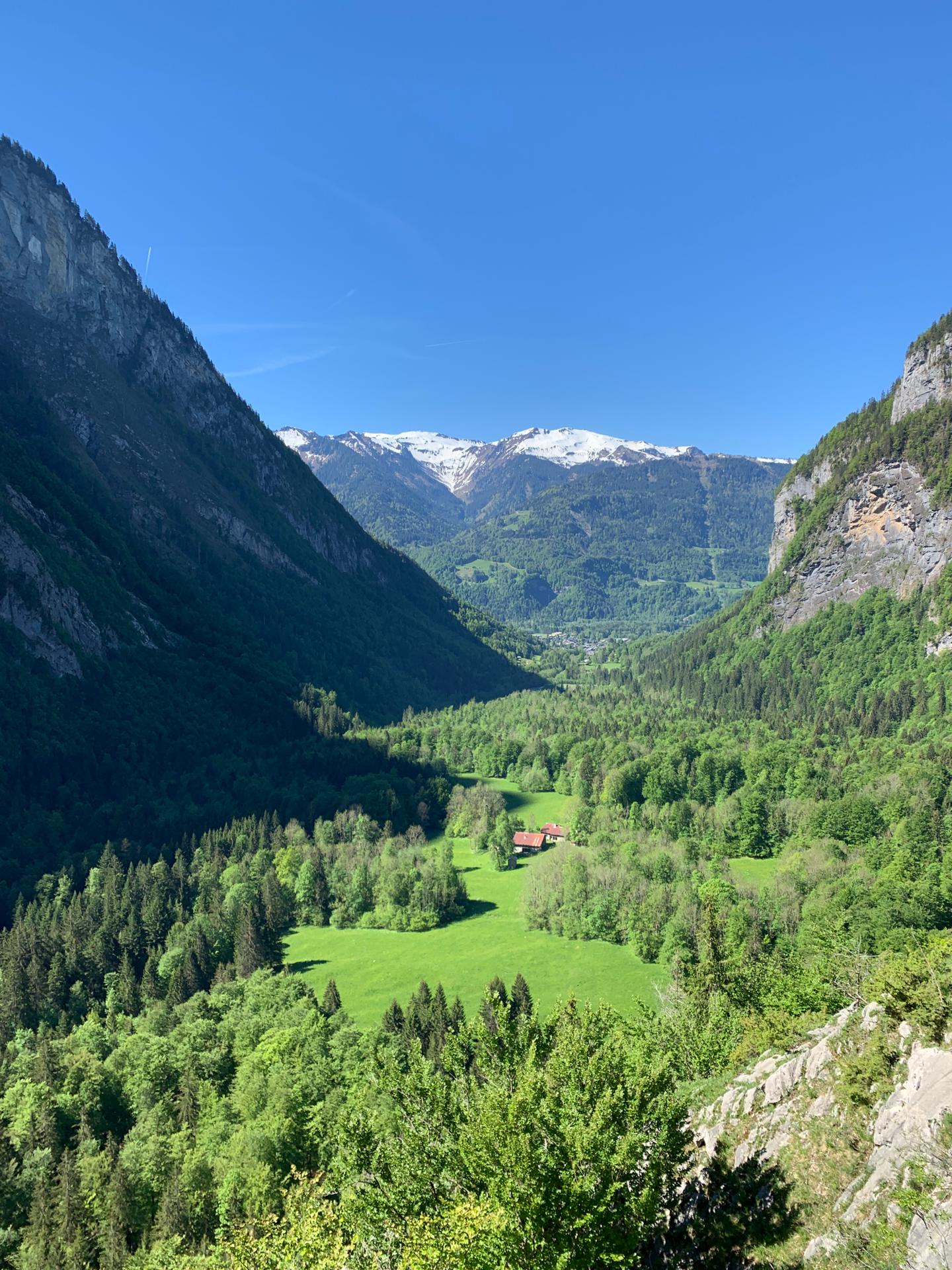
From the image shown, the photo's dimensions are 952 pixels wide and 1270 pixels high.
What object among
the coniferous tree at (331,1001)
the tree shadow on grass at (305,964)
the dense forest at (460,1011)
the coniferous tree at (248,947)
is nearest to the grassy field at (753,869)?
the dense forest at (460,1011)

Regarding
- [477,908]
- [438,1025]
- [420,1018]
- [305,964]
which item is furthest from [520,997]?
[477,908]

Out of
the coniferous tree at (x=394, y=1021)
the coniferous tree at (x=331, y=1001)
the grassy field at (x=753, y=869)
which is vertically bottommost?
the coniferous tree at (x=331, y=1001)

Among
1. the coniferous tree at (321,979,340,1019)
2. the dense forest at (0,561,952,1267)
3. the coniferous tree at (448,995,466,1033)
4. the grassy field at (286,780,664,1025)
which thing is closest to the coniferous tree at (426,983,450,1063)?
the coniferous tree at (448,995,466,1033)

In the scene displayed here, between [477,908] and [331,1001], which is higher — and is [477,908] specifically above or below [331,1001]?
below

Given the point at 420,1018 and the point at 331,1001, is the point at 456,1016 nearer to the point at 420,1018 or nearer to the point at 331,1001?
the point at 420,1018

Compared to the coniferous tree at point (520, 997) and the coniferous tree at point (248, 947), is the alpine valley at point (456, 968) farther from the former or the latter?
the coniferous tree at point (248, 947)

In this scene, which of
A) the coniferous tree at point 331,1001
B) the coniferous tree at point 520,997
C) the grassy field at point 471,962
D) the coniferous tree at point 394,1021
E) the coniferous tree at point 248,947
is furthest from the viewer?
the coniferous tree at point 248,947

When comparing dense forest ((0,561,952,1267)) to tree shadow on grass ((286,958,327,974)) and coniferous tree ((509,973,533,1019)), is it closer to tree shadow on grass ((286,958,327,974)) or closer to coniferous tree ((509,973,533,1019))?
coniferous tree ((509,973,533,1019))

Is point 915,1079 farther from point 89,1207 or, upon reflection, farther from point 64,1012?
point 64,1012
